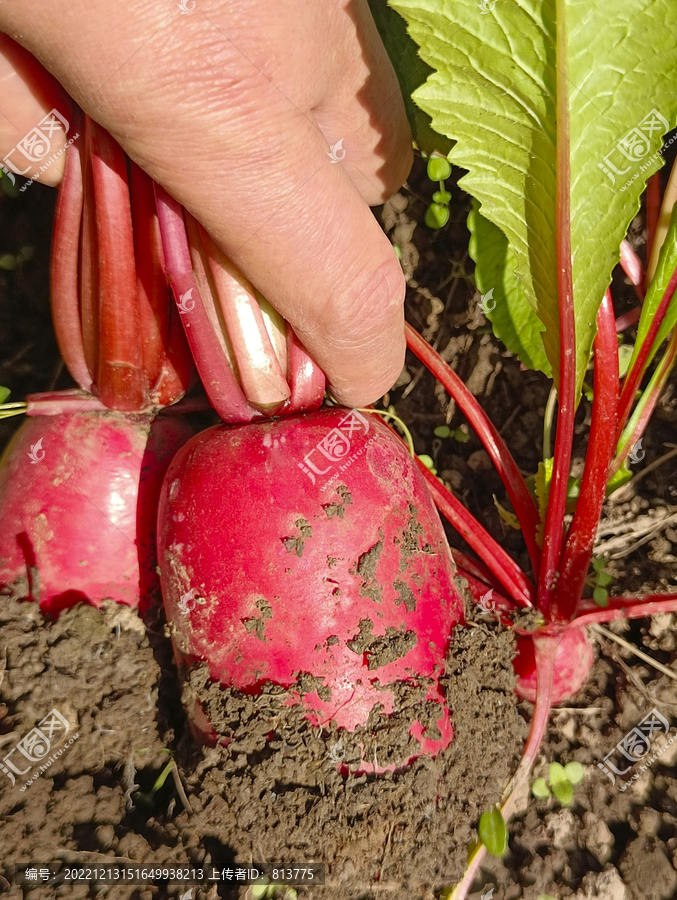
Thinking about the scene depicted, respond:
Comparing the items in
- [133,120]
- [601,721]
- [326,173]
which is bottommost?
[601,721]

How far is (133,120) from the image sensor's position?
987 mm

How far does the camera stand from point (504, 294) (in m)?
1.72

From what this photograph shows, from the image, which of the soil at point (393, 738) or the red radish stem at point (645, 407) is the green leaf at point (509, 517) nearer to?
the soil at point (393, 738)

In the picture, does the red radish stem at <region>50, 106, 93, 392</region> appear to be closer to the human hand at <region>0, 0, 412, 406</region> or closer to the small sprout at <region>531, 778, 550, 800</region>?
the human hand at <region>0, 0, 412, 406</region>

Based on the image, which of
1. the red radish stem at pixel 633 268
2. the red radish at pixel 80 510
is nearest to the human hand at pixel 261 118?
the red radish at pixel 80 510

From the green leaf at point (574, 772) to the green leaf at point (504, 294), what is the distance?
1.09 meters

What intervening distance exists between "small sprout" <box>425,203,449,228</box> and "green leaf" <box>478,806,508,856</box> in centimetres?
165

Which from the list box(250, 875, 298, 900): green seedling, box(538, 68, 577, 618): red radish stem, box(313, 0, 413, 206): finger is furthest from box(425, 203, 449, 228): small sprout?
box(250, 875, 298, 900): green seedling

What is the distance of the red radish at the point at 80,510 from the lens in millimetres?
1540

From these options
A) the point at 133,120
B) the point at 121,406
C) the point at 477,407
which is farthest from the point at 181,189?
the point at 477,407

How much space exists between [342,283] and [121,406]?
2.29ft

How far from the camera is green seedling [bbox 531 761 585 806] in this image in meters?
1.69

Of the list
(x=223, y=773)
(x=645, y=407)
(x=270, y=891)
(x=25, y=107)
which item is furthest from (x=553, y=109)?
(x=270, y=891)

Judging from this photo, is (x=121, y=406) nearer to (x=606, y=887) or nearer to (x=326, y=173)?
(x=326, y=173)
